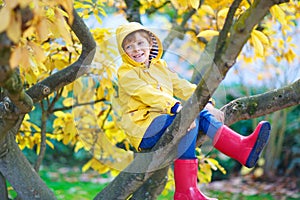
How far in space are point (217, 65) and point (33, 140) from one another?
6.00 feet

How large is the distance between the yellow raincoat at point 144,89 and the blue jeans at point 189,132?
26 millimetres

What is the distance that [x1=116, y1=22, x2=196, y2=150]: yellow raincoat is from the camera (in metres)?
1.82

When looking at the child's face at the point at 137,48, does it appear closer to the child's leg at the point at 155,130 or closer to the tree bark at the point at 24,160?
the tree bark at the point at 24,160

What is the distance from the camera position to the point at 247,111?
6.07 feet

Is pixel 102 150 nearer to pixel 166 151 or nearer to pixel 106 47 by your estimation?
pixel 106 47

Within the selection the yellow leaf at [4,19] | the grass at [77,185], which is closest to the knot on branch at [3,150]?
the yellow leaf at [4,19]

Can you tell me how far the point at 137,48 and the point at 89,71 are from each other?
0.38 metres

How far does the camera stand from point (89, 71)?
7.64ft

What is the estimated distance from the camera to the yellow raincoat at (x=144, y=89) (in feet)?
5.96

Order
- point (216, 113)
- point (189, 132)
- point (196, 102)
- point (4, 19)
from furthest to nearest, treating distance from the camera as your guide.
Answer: point (216, 113)
point (189, 132)
point (196, 102)
point (4, 19)

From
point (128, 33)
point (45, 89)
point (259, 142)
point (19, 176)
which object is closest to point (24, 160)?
point (19, 176)

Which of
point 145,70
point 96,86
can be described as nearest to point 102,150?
point 96,86

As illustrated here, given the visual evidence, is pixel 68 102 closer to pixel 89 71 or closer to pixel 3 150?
pixel 89 71

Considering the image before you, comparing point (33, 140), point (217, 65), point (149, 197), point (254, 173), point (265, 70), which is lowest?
point (254, 173)
